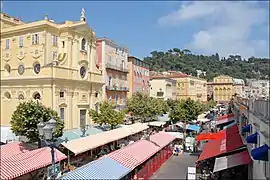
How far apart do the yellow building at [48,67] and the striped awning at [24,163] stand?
477 inches

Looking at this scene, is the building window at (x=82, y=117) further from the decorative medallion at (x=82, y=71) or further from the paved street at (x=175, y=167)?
the paved street at (x=175, y=167)

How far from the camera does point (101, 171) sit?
48.3 feet

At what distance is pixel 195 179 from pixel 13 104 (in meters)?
22.7

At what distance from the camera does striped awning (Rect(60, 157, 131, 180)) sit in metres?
13.6

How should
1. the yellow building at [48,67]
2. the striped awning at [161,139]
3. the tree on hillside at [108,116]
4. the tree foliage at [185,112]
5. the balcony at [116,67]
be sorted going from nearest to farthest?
the striped awning at [161,139] → the yellow building at [48,67] → the tree on hillside at [108,116] → the tree foliage at [185,112] → the balcony at [116,67]

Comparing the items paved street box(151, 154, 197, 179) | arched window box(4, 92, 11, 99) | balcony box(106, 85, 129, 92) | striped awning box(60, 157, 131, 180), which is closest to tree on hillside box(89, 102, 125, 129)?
paved street box(151, 154, 197, 179)

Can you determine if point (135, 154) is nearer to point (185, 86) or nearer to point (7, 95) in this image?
point (7, 95)

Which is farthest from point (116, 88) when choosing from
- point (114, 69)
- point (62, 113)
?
point (62, 113)

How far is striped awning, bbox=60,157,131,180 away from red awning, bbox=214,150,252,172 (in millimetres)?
4767

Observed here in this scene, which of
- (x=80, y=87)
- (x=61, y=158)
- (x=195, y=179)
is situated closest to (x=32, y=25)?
(x=80, y=87)

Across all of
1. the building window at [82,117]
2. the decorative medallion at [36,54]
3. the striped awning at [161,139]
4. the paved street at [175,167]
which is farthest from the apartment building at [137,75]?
the paved street at [175,167]

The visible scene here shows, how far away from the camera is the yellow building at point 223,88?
100m

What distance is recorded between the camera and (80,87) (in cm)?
3519

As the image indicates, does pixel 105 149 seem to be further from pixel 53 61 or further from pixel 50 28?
pixel 50 28
